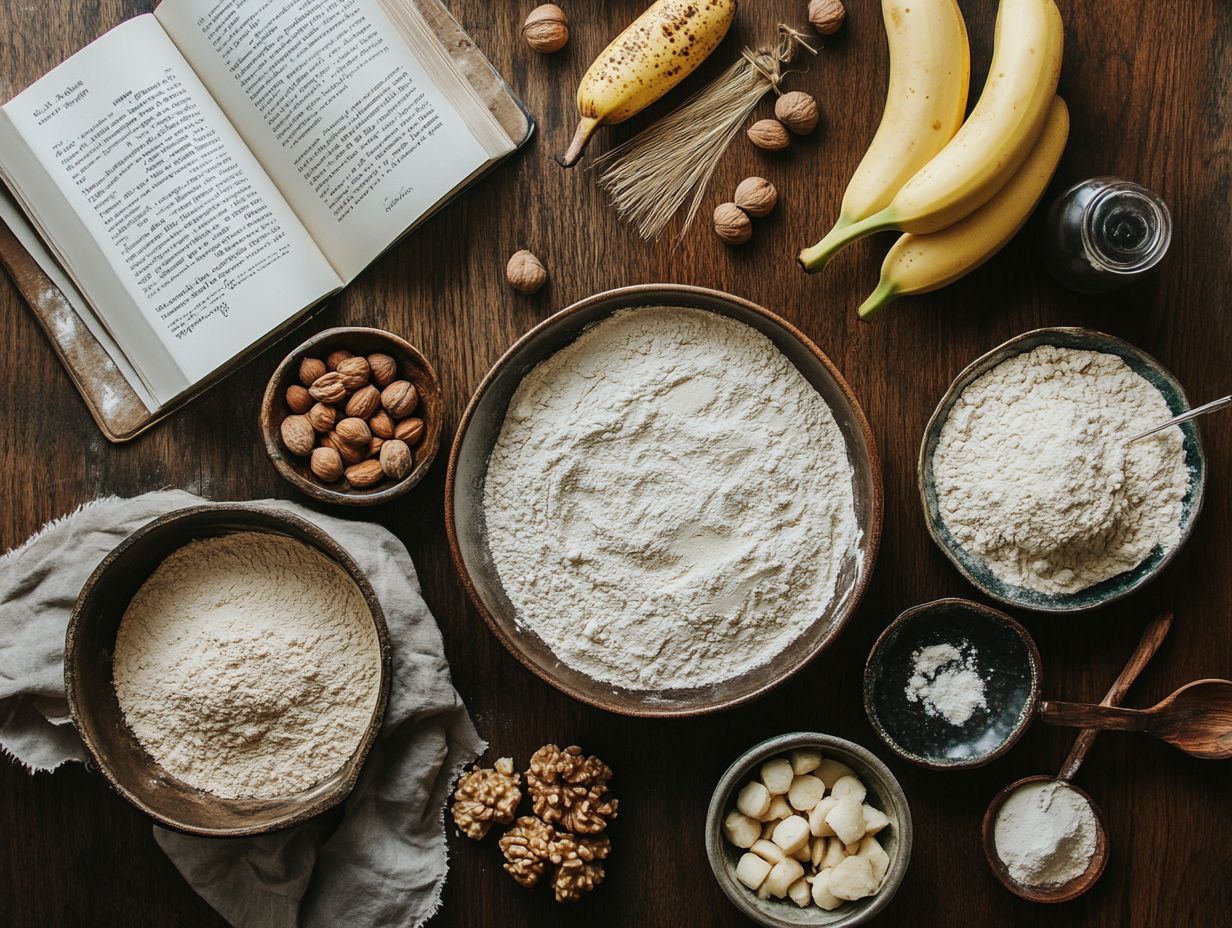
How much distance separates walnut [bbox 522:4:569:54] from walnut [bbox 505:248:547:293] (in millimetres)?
277

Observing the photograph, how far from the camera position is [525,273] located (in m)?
1.17

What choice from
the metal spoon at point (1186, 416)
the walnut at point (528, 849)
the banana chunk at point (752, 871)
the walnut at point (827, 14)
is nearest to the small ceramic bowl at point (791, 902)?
the banana chunk at point (752, 871)

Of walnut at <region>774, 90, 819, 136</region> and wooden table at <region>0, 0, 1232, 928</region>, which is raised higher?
walnut at <region>774, 90, 819, 136</region>

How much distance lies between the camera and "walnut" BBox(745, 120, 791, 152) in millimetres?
1167

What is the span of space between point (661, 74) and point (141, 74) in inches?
26.8

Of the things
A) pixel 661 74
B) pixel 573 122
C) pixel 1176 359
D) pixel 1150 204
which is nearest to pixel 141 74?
pixel 573 122

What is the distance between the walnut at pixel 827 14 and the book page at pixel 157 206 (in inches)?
29.2

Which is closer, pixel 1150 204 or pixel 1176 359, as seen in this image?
pixel 1150 204

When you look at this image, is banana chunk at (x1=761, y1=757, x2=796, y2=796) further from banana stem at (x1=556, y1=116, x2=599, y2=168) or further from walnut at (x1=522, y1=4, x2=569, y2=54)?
walnut at (x1=522, y1=4, x2=569, y2=54)

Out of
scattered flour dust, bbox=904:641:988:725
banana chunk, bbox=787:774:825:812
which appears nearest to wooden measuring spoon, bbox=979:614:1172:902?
scattered flour dust, bbox=904:641:988:725

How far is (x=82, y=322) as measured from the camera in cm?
119

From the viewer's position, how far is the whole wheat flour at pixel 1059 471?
1055 millimetres

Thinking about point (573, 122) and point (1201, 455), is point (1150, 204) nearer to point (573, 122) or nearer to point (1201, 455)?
point (1201, 455)

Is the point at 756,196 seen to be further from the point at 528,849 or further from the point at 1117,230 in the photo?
the point at 528,849
